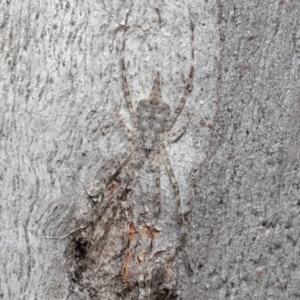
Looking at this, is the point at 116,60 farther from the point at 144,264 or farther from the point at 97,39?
the point at 144,264

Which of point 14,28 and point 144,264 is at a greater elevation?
point 14,28

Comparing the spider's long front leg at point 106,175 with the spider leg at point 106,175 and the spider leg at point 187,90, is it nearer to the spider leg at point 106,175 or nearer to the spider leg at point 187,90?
the spider leg at point 106,175

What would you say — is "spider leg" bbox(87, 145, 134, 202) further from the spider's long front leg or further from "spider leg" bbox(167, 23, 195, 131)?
"spider leg" bbox(167, 23, 195, 131)

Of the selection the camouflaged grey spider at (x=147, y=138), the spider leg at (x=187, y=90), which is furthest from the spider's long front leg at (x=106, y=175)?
the spider leg at (x=187, y=90)

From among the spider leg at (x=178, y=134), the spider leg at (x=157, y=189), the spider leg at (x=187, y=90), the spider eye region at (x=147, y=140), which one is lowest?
the spider leg at (x=157, y=189)

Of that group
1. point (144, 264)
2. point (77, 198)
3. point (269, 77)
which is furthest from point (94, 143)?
point (269, 77)

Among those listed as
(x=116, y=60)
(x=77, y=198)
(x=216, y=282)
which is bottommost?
(x=216, y=282)

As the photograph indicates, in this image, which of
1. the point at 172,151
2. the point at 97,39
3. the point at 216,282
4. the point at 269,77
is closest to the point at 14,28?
the point at 97,39
